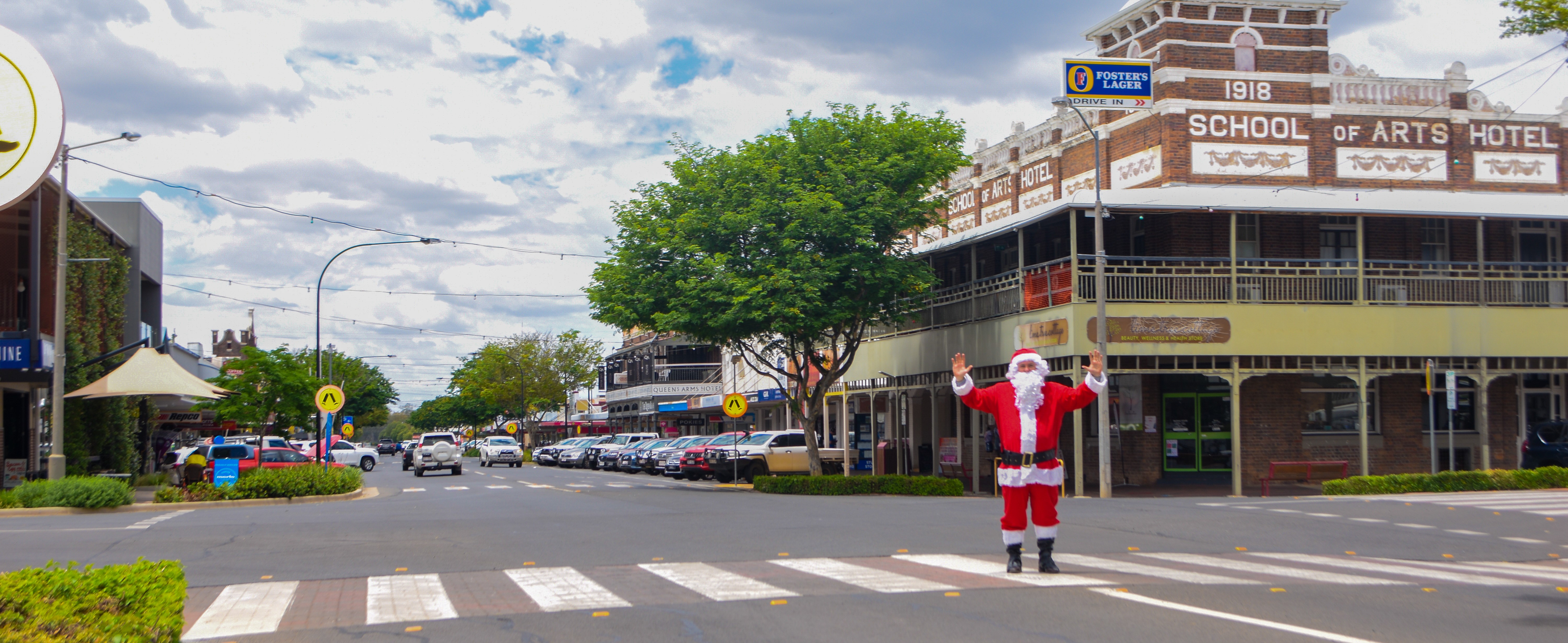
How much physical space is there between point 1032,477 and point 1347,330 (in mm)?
18164

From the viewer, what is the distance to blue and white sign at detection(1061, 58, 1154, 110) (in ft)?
89.2

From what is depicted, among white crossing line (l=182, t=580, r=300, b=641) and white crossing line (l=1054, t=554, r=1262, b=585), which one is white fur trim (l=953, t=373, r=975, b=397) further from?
white crossing line (l=182, t=580, r=300, b=641)

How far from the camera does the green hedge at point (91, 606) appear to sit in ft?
18.5

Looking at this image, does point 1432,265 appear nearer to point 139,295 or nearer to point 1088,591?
point 1088,591

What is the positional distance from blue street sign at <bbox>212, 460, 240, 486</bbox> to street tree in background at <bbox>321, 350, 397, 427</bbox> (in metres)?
42.5

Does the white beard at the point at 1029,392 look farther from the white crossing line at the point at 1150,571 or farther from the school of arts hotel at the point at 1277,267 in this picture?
the school of arts hotel at the point at 1277,267

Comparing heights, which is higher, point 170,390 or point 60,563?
point 170,390

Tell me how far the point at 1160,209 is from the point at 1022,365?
49.8ft

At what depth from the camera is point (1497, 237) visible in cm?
2875

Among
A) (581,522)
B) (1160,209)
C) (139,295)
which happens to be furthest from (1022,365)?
(139,295)

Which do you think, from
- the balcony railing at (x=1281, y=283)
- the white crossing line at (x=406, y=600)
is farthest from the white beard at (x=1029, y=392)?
the balcony railing at (x=1281, y=283)

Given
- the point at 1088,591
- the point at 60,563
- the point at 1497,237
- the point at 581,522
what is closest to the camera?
the point at 1088,591

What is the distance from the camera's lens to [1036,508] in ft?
33.6

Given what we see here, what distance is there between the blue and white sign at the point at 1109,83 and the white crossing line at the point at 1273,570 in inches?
636
